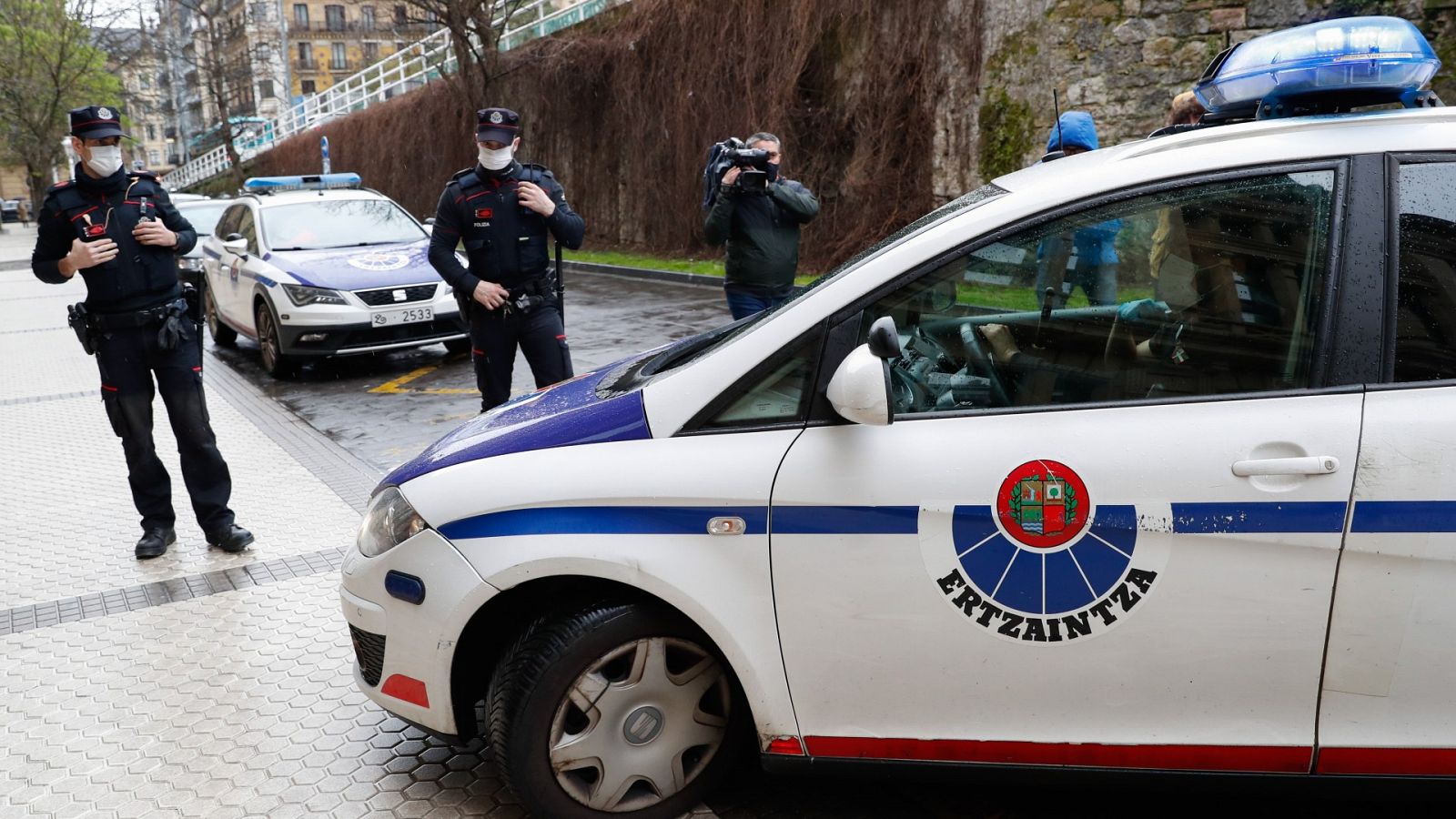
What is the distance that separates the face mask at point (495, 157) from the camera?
226 inches

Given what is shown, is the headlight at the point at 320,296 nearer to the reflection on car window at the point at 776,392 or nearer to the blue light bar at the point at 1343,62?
the reflection on car window at the point at 776,392

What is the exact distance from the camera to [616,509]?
2.63m

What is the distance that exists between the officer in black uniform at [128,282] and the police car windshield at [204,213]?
39.8 feet

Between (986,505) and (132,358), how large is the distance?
13.6 feet

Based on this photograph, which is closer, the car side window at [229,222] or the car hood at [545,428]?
the car hood at [545,428]

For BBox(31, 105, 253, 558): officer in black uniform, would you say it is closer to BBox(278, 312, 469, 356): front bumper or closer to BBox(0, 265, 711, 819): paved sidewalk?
BBox(0, 265, 711, 819): paved sidewalk

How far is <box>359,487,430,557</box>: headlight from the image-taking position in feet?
9.43

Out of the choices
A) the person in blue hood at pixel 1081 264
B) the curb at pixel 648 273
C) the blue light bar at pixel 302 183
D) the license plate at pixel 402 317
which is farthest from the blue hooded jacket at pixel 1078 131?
the curb at pixel 648 273

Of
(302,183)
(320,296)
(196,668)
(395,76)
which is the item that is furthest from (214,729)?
(395,76)

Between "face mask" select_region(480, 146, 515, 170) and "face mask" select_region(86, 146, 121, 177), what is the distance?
1.62 meters

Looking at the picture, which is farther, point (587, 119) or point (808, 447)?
point (587, 119)

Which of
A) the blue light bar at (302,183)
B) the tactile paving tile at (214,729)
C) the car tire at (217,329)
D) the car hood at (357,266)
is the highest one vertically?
the blue light bar at (302,183)

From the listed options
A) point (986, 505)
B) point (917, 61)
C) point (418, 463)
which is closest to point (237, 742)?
point (418, 463)

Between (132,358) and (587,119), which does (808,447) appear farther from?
(587,119)
